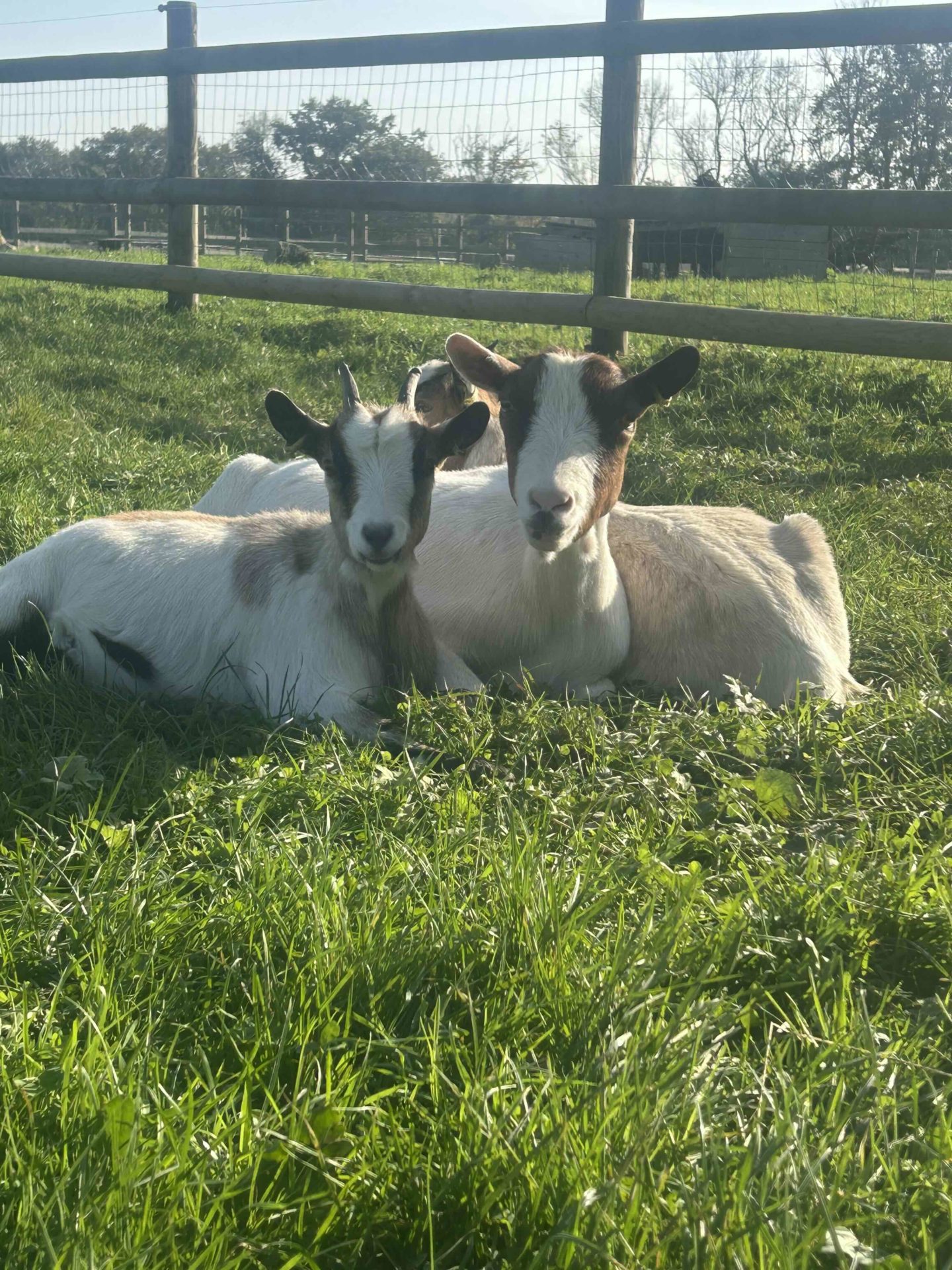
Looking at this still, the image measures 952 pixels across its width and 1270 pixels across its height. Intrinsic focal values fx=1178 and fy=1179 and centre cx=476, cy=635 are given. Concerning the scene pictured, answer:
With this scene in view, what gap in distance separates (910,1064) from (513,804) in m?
1.24

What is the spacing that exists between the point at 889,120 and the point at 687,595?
646 cm

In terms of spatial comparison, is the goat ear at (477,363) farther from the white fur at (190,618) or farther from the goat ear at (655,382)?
the white fur at (190,618)

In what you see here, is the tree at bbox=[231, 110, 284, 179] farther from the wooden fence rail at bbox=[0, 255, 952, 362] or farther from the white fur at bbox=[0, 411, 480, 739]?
the white fur at bbox=[0, 411, 480, 739]

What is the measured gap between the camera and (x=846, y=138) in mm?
8672

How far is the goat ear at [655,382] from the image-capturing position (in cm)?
385

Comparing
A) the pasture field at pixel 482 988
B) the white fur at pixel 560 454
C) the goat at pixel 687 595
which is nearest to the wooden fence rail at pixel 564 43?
the goat at pixel 687 595

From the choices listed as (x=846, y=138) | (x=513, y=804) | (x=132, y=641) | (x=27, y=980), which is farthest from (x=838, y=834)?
(x=846, y=138)

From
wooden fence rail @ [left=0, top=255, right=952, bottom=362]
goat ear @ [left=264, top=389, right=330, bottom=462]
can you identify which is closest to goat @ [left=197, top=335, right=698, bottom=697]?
goat ear @ [left=264, top=389, right=330, bottom=462]

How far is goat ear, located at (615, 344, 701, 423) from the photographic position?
3846mm

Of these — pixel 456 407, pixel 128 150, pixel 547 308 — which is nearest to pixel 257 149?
pixel 128 150

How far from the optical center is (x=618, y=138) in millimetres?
7645

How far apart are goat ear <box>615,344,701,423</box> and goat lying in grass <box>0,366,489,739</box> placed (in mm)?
518

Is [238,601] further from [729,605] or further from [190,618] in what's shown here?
[729,605]

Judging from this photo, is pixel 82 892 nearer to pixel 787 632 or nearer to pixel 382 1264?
pixel 382 1264
